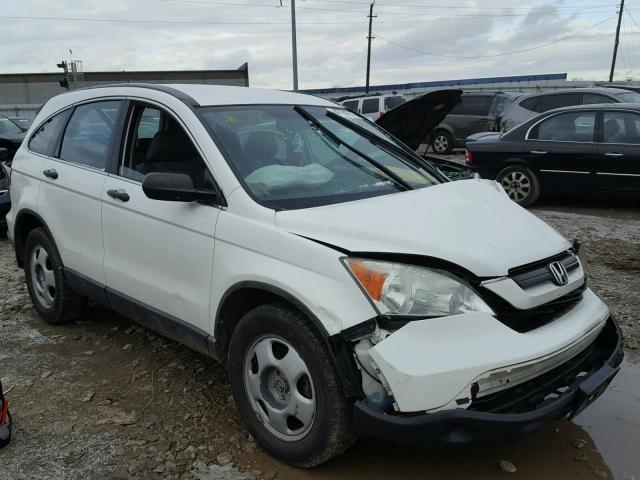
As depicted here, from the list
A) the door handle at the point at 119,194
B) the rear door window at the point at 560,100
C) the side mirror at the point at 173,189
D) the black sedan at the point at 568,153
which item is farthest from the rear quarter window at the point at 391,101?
the side mirror at the point at 173,189

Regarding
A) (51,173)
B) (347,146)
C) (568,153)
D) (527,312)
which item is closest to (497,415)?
(527,312)

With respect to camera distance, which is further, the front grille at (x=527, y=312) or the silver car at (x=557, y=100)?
the silver car at (x=557, y=100)

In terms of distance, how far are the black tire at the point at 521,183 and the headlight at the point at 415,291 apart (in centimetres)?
704

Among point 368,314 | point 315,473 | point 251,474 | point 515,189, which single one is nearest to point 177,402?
point 251,474

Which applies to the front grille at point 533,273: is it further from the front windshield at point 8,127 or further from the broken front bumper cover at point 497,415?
the front windshield at point 8,127

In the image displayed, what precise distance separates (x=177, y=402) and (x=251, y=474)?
881 mm

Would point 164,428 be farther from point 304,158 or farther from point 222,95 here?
point 222,95

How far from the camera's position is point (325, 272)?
256 cm

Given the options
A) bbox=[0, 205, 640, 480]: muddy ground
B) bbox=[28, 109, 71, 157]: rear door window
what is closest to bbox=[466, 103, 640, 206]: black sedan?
bbox=[0, 205, 640, 480]: muddy ground

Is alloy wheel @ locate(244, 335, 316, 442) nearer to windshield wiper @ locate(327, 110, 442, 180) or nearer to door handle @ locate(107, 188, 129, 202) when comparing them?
door handle @ locate(107, 188, 129, 202)

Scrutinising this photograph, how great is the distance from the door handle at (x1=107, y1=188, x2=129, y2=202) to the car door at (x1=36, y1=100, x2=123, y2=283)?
0.56 feet

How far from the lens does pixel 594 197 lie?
28.4 ft

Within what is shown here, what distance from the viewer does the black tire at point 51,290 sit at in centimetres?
446

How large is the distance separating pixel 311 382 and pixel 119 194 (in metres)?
1.83
